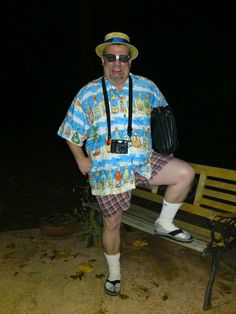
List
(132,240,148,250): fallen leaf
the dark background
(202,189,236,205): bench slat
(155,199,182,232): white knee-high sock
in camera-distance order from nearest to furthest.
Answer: (155,199,182,232): white knee-high sock, (202,189,236,205): bench slat, (132,240,148,250): fallen leaf, the dark background

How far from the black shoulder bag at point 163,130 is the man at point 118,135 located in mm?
88

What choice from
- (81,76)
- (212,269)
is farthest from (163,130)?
(81,76)

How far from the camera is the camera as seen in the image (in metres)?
3.13

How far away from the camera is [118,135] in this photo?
A: 3160 millimetres

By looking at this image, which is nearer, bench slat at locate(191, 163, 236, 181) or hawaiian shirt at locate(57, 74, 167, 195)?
hawaiian shirt at locate(57, 74, 167, 195)

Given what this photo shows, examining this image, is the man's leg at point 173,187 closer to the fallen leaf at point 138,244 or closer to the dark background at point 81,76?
the fallen leaf at point 138,244

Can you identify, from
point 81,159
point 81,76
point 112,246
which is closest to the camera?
point 81,159

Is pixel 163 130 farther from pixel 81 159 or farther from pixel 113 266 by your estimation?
pixel 113 266

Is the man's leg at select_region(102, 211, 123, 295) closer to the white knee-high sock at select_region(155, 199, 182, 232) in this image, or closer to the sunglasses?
the white knee-high sock at select_region(155, 199, 182, 232)

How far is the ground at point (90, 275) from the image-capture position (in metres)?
3.48

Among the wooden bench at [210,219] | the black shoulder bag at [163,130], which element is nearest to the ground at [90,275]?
the wooden bench at [210,219]

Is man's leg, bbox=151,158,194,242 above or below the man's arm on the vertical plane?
below

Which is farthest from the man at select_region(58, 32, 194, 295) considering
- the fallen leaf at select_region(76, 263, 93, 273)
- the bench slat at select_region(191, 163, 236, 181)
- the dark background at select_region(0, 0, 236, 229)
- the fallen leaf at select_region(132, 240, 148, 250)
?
the dark background at select_region(0, 0, 236, 229)

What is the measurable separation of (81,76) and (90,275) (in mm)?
12362
